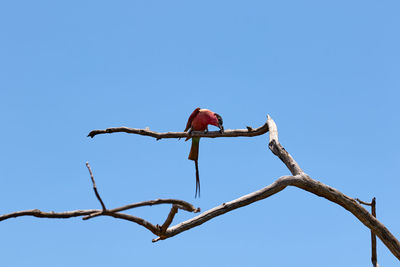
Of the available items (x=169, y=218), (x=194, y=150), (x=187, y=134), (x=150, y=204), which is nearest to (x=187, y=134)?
(x=187, y=134)

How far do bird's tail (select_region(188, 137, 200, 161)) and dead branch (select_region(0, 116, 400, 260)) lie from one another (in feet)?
0.69

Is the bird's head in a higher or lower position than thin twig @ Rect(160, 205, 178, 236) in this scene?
higher

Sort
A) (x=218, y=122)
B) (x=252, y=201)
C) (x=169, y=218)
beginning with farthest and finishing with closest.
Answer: (x=218, y=122) < (x=252, y=201) < (x=169, y=218)

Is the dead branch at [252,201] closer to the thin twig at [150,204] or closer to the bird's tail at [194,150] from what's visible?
the thin twig at [150,204]

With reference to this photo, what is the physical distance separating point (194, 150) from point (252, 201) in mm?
2299

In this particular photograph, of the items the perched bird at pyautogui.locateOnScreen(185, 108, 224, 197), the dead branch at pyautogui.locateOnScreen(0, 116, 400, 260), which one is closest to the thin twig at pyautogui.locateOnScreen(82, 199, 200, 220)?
the dead branch at pyautogui.locateOnScreen(0, 116, 400, 260)

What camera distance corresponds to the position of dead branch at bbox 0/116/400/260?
4148 mm

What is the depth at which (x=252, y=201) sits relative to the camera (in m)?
5.89

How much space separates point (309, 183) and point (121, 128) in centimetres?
285

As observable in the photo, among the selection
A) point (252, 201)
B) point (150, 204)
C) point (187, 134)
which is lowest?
point (150, 204)

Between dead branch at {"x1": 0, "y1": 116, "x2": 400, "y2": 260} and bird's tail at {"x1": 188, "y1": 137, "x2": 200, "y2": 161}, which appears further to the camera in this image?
bird's tail at {"x1": 188, "y1": 137, "x2": 200, "y2": 161}

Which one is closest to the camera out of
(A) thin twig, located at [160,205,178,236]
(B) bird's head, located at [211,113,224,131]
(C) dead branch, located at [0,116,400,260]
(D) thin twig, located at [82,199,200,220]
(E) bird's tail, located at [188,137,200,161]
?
(D) thin twig, located at [82,199,200,220]

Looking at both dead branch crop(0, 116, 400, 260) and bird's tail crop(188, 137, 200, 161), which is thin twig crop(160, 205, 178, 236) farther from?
bird's tail crop(188, 137, 200, 161)

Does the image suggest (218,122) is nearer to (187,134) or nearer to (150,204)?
(187,134)
